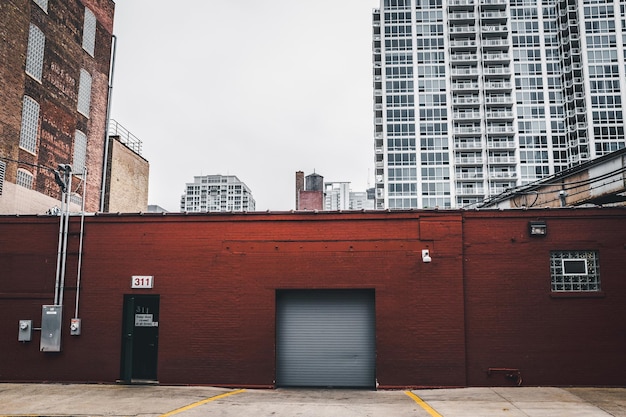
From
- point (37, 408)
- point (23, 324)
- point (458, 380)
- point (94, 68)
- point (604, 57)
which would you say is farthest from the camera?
point (604, 57)

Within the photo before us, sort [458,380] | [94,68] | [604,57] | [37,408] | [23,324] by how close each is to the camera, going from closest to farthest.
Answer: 1. [37,408]
2. [458,380]
3. [23,324]
4. [94,68]
5. [604,57]

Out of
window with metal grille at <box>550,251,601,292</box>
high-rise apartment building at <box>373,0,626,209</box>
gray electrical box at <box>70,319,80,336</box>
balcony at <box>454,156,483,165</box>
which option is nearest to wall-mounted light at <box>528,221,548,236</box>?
window with metal grille at <box>550,251,601,292</box>

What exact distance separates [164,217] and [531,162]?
7261 cm

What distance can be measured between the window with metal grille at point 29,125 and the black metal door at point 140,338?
38.2 feet

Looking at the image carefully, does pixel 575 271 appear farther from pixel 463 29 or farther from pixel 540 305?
pixel 463 29

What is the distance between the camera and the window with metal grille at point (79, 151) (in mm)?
27125

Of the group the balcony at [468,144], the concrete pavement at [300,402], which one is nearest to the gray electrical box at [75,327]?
the concrete pavement at [300,402]

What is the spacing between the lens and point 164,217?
15.4 meters

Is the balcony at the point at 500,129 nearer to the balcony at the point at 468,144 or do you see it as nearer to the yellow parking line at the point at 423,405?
the balcony at the point at 468,144

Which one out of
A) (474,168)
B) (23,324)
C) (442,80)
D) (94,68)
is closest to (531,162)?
(474,168)

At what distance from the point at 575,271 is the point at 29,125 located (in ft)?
73.2

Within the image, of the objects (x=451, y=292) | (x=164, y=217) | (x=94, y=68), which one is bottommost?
(x=451, y=292)

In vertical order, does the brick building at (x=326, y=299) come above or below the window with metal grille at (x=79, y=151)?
below

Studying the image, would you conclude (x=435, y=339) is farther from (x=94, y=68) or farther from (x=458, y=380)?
(x=94, y=68)
